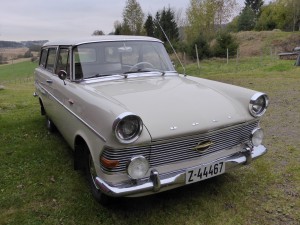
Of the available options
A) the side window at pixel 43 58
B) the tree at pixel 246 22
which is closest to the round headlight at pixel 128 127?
the side window at pixel 43 58

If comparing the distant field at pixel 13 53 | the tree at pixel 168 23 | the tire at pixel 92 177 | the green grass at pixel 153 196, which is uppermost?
the tree at pixel 168 23

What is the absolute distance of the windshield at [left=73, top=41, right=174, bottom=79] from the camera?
3.84 m

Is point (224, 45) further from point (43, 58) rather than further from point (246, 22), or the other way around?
point (246, 22)

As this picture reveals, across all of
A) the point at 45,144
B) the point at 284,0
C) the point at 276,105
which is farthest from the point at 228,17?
the point at 45,144

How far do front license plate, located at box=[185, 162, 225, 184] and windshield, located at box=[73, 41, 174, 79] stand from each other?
1.72 meters

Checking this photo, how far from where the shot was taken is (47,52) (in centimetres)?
545

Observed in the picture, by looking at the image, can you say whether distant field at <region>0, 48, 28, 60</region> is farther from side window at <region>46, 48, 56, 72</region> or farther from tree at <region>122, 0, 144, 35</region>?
side window at <region>46, 48, 56, 72</region>

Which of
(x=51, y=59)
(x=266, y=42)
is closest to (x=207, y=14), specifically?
(x=266, y=42)

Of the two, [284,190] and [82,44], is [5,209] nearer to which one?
[82,44]

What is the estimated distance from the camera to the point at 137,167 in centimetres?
260

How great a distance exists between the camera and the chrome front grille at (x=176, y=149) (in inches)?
102

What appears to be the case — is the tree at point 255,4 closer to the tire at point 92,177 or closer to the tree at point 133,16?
the tree at point 133,16

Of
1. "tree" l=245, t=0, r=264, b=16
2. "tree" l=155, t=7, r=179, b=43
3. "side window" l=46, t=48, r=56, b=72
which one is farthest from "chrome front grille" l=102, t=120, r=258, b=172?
"tree" l=245, t=0, r=264, b=16

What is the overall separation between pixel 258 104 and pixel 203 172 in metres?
1.03
